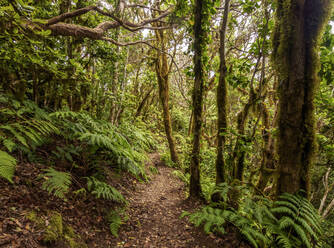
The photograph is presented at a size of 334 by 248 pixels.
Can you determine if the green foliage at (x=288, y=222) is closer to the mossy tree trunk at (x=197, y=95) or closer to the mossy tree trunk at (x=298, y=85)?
the mossy tree trunk at (x=298, y=85)

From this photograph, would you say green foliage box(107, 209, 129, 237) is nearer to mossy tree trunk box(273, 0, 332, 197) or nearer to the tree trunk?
the tree trunk

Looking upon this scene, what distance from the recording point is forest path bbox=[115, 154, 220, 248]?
2910 mm

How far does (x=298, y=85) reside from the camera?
78.9 inches

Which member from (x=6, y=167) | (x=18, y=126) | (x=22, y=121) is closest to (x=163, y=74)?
(x=22, y=121)

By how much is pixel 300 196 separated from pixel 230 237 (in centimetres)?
145

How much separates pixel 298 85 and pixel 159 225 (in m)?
3.65

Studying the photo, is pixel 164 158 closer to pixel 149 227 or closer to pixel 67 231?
pixel 149 227

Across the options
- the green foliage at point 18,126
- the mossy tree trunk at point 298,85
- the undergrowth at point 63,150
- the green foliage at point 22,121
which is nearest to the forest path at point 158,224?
the undergrowth at point 63,150

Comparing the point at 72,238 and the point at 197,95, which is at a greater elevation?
the point at 197,95

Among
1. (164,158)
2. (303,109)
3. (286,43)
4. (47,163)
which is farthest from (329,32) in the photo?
(164,158)

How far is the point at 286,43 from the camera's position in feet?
6.82

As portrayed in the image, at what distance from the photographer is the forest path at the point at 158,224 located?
2910 mm

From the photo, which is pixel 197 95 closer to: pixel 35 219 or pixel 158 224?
pixel 158 224

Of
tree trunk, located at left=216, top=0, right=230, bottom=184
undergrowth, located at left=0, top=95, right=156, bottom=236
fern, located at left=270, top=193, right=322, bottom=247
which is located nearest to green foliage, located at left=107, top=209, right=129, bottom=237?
undergrowth, located at left=0, top=95, right=156, bottom=236
